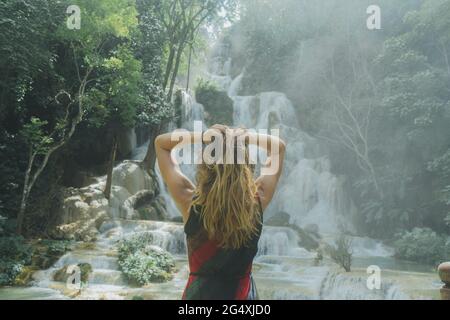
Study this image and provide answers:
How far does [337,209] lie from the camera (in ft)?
46.3

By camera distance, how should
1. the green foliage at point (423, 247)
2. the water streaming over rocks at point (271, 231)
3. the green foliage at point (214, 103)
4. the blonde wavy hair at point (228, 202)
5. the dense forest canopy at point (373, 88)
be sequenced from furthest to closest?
the green foliage at point (214, 103), the dense forest canopy at point (373, 88), the green foliage at point (423, 247), the water streaming over rocks at point (271, 231), the blonde wavy hair at point (228, 202)

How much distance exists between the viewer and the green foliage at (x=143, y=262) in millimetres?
→ 7516

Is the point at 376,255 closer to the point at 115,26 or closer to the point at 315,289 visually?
the point at 315,289

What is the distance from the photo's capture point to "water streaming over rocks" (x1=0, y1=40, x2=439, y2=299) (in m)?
6.88

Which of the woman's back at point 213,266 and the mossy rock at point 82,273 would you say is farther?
the mossy rock at point 82,273

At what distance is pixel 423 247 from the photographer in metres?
10.3

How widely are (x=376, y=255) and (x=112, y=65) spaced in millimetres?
8485

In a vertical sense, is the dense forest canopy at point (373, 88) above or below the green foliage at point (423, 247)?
above

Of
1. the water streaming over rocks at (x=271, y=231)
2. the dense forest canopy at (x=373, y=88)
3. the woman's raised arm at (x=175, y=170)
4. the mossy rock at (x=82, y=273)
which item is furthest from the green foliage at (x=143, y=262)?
the dense forest canopy at (x=373, y=88)

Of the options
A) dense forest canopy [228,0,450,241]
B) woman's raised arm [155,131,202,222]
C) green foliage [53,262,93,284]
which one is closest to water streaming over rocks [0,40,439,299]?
green foliage [53,262,93,284]

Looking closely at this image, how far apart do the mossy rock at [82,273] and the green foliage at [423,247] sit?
755 cm

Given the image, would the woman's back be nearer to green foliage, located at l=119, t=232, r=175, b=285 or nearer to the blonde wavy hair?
the blonde wavy hair

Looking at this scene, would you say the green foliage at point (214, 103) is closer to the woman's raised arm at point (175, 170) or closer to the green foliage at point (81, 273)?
the green foliage at point (81, 273)

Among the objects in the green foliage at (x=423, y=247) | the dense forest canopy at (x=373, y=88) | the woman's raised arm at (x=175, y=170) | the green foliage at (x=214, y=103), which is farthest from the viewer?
the green foliage at (x=214, y=103)
